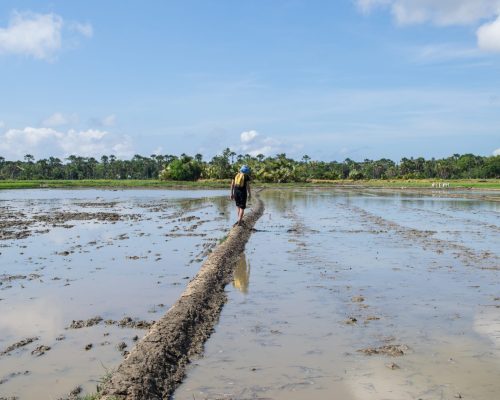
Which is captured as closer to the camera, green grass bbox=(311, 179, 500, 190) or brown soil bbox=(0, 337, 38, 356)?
brown soil bbox=(0, 337, 38, 356)

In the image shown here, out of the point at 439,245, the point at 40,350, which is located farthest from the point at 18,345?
the point at 439,245

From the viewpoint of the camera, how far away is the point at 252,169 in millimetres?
98875

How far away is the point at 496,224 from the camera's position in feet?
67.4

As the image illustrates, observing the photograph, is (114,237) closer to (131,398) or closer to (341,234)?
(341,234)

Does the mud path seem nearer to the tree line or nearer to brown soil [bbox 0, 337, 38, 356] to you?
brown soil [bbox 0, 337, 38, 356]

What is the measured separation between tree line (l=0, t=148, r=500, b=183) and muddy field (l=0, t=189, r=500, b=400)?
261 feet

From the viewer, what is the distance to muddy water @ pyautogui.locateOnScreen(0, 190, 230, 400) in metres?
5.21

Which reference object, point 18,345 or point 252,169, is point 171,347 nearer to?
point 18,345

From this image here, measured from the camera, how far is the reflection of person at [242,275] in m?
8.77

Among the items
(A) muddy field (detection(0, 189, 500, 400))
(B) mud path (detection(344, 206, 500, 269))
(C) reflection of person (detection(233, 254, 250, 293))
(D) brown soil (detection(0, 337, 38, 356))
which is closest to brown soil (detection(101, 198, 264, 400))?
(A) muddy field (detection(0, 189, 500, 400))

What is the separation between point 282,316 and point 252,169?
92255 millimetres

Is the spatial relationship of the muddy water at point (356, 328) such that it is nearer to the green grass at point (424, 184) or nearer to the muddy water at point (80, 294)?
the muddy water at point (80, 294)

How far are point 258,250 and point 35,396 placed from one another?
28.2 feet

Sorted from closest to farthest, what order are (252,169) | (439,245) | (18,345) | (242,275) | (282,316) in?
(18,345) → (282,316) → (242,275) → (439,245) → (252,169)
